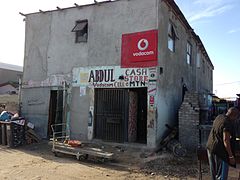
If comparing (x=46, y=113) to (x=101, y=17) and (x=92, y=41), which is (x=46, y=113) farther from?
(x=101, y=17)

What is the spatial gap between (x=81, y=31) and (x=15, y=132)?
521 centimetres

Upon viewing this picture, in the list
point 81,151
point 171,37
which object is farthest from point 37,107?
point 171,37

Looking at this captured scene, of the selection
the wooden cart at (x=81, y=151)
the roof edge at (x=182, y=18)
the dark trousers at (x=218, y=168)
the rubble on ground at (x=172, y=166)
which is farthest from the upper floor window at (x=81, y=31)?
the dark trousers at (x=218, y=168)

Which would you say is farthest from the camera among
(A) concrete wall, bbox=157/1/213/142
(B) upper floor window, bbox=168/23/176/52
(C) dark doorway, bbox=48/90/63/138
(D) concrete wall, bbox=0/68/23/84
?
(D) concrete wall, bbox=0/68/23/84

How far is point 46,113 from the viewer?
12.8 m

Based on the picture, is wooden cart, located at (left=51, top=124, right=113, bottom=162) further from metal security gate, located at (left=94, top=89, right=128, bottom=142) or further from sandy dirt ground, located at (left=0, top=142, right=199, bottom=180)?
metal security gate, located at (left=94, top=89, right=128, bottom=142)

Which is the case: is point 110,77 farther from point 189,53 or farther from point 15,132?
point 189,53

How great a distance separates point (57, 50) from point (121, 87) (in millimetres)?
3940

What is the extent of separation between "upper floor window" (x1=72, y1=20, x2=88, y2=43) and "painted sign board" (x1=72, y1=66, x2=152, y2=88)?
1.39m

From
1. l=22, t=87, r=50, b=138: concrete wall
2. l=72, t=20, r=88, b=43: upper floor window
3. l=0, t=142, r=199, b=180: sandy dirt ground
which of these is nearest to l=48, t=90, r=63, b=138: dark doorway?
l=22, t=87, r=50, b=138: concrete wall

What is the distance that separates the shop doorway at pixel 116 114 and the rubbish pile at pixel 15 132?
9.90 feet

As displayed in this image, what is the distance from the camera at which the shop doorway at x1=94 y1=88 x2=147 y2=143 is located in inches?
425

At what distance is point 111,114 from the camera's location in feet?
36.4

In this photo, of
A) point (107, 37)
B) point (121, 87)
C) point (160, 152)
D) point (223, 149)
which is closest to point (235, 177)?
point (223, 149)
